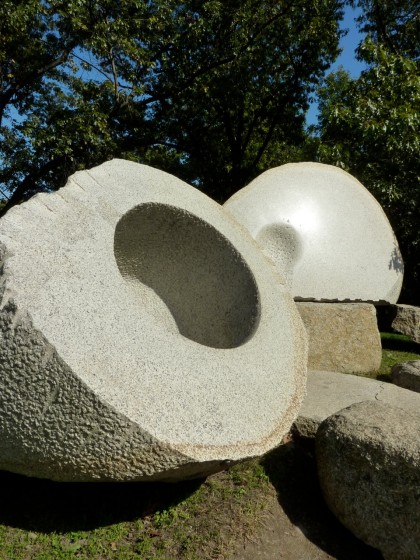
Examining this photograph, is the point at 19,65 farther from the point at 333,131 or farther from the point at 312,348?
the point at 312,348

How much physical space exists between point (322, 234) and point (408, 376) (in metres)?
1.80

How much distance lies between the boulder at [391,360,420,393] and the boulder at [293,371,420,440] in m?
0.39

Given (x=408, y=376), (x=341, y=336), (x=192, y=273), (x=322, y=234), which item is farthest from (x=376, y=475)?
(x=322, y=234)

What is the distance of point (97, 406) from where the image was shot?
71.4 inches

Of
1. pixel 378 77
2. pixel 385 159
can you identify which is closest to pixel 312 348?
pixel 385 159

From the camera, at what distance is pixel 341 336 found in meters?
4.81

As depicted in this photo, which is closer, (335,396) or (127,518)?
(127,518)

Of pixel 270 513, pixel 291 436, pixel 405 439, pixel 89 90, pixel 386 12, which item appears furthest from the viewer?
pixel 386 12

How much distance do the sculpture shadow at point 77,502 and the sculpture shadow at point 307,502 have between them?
1.54 ft

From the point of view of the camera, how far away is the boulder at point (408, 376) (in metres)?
4.13

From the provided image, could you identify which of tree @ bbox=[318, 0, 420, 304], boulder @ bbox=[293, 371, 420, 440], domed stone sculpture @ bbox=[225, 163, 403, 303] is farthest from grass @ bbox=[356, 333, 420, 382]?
tree @ bbox=[318, 0, 420, 304]

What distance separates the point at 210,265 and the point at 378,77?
536 centimetres

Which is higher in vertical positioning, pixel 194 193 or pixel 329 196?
pixel 329 196

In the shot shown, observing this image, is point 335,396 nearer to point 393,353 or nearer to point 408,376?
point 408,376
